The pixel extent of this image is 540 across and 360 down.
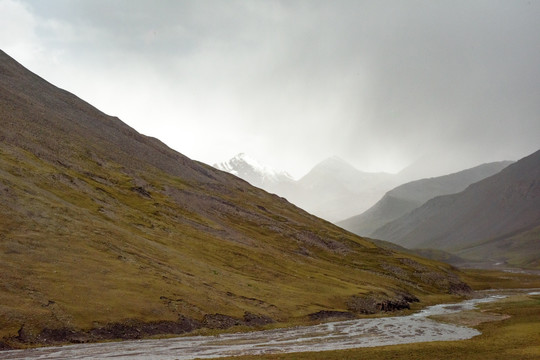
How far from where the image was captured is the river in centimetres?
5329

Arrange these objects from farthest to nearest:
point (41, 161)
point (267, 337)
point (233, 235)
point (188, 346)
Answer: point (233, 235)
point (41, 161)
point (267, 337)
point (188, 346)

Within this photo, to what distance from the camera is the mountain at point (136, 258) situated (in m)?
69.4

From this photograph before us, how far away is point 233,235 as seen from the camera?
500 ft

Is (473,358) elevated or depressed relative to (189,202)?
depressed

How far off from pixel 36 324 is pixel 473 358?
5184 cm

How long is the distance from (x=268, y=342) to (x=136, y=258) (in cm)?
4149

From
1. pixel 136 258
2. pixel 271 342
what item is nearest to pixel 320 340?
pixel 271 342

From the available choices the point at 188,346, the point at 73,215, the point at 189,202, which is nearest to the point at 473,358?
the point at 188,346

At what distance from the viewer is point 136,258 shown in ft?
311

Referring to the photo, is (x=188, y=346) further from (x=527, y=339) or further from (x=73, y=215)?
(x=73, y=215)

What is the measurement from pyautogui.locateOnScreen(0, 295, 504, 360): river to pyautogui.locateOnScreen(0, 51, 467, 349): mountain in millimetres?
5809

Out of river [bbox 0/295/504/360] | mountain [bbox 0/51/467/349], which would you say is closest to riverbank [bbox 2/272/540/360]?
river [bbox 0/295/504/360]

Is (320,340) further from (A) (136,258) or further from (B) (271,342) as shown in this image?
(A) (136,258)

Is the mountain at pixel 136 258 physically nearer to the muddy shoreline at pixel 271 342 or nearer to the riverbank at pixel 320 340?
the muddy shoreline at pixel 271 342
